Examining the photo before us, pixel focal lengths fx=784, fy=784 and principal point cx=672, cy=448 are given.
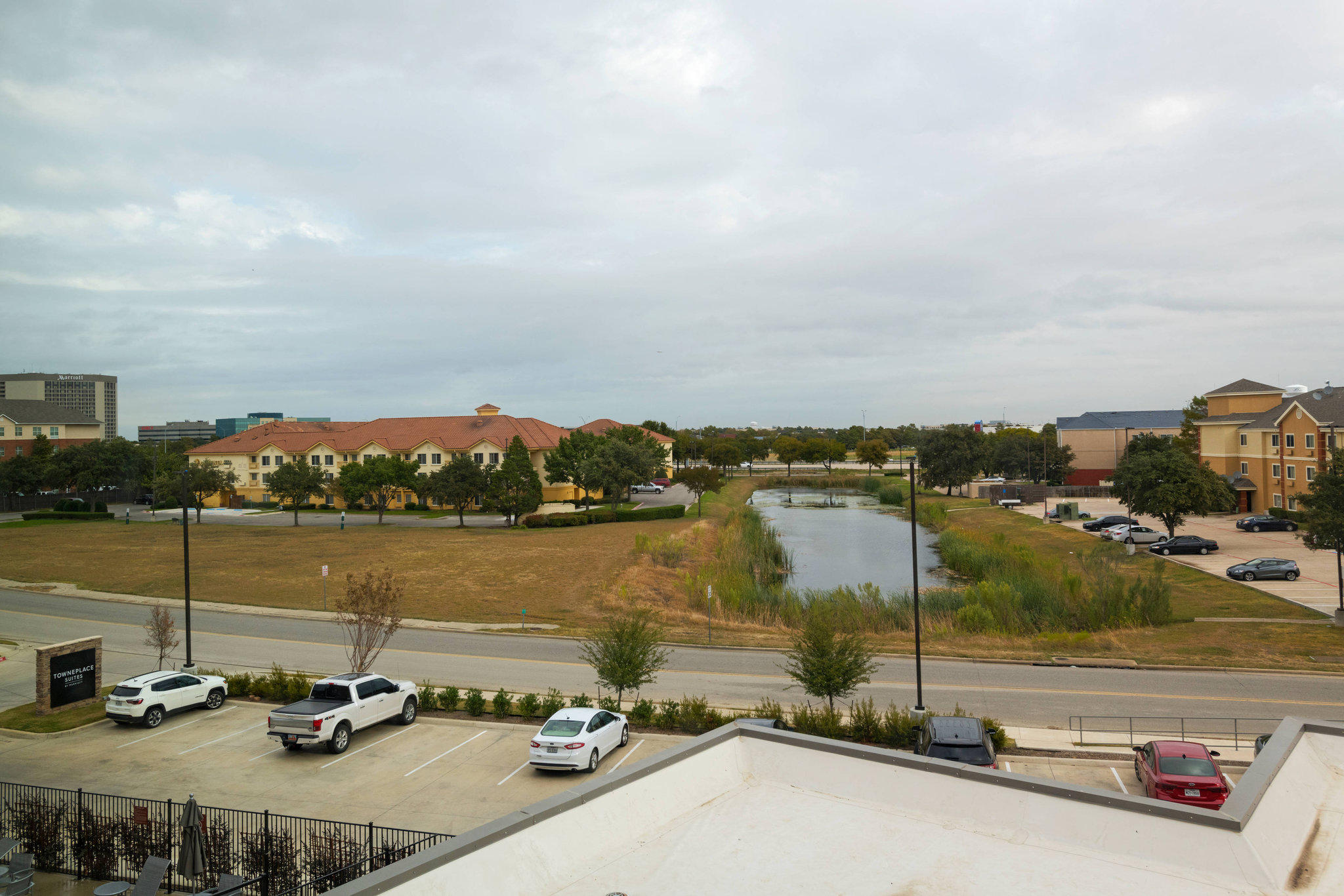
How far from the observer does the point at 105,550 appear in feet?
171

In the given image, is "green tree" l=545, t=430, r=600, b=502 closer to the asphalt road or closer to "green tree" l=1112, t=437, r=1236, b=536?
"green tree" l=1112, t=437, r=1236, b=536

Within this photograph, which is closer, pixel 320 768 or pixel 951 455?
pixel 320 768

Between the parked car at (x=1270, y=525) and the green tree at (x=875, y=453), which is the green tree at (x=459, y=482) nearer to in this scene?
the parked car at (x=1270, y=525)

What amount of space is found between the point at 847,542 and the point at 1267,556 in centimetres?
2807

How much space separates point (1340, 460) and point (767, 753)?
33.3m

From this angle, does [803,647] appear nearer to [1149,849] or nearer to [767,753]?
[767,753]

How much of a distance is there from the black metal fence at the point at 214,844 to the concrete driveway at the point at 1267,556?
37905 millimetres

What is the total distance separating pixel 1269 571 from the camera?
39969mm

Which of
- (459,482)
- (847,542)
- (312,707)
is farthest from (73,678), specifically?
(847,542)

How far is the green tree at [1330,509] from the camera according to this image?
30.5 meters

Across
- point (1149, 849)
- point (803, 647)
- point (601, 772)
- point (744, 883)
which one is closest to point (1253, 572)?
point (803, 647)

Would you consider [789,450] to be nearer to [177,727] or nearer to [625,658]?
[625,658]

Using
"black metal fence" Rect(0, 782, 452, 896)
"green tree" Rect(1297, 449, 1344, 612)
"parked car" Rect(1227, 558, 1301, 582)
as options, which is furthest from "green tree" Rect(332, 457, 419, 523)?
"green tree" Rect(1297, 449, 1344, 612)

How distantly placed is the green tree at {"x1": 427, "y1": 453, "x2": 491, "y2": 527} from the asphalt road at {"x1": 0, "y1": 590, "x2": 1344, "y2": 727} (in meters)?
33.9
